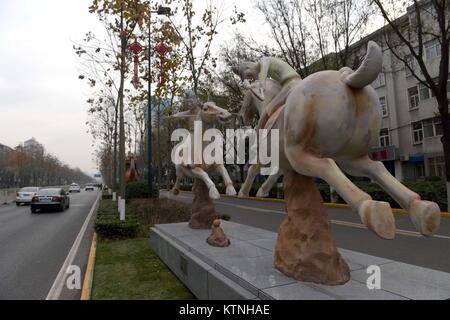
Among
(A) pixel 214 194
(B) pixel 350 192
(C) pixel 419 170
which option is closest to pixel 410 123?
(C) pixel 419 170

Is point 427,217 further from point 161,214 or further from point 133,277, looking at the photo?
point 161,214

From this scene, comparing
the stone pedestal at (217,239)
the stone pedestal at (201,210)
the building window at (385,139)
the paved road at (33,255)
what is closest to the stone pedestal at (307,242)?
the stone pedestal at (217,239)

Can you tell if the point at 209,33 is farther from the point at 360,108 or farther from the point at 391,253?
the point at 360,108

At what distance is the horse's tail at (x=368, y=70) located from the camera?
2979 mm

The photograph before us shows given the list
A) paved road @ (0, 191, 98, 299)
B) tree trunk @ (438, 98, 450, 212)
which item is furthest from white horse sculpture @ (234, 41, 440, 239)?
tree trunk @ (438, 98, 450, 212)

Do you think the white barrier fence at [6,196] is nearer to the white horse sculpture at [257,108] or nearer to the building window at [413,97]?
the white horse sculpture at [257,108]

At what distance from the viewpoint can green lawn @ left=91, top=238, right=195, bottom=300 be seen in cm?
518

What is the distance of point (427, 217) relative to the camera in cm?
260

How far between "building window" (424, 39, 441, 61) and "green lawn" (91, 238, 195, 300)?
25.4 m

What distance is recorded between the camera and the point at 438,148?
24.9 meters

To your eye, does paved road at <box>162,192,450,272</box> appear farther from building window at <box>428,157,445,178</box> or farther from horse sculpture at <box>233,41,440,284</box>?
building window at <box>428,157,445,178</box>

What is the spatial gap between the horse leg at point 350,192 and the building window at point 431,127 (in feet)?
85.2

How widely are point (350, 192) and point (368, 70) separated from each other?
1.09m
